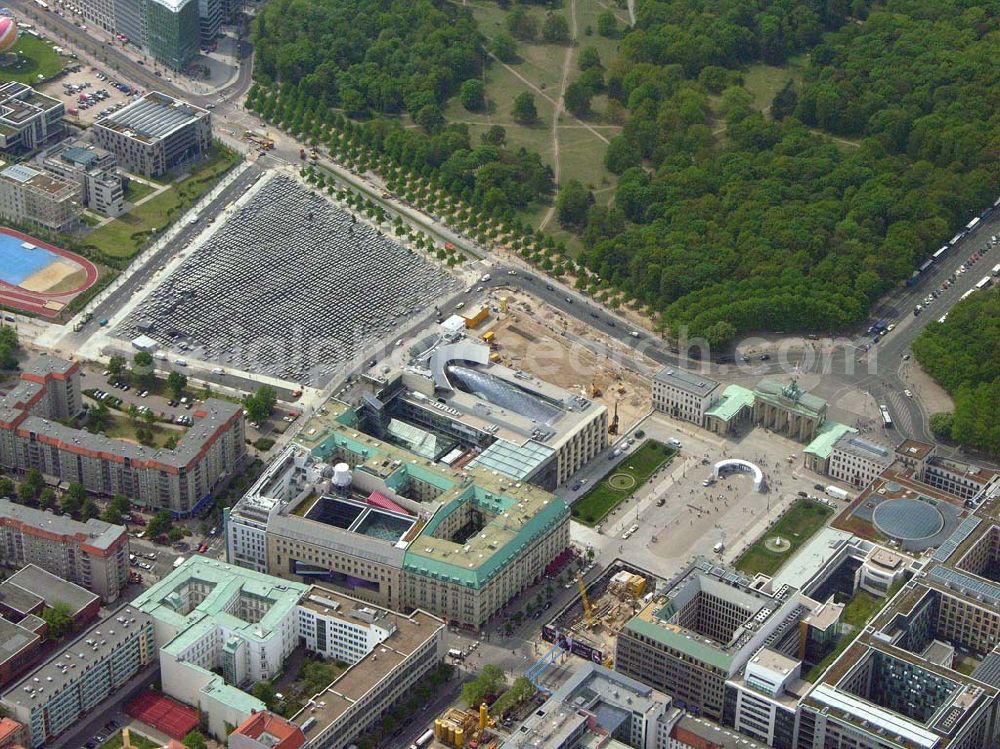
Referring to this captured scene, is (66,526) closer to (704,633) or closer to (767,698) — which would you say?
(704,633)

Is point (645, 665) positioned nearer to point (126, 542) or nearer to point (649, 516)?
point (649, 516)

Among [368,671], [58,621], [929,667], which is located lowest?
[58,621]

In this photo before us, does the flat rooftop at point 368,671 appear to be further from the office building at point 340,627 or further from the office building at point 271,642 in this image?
the office building at point 340,627

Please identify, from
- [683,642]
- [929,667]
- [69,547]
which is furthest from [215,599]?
[929,667]

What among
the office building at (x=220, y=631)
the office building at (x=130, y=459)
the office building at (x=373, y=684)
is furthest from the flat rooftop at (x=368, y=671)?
the office building at (x=130, y=459)

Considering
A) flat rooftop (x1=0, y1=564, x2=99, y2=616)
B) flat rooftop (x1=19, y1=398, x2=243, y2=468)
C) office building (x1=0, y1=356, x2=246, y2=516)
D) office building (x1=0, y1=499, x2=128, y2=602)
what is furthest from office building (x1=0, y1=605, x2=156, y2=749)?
flat rooftop (x1=19, y1=398, x2=243, y2=468)

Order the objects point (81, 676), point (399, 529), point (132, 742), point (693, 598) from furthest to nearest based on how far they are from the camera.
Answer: point (399, 529) → point (693, 598) → point (81, 676) → point (132, 742)
